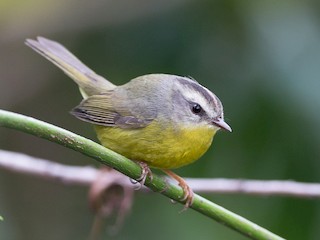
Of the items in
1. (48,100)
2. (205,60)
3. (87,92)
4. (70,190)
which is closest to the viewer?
(87,92)

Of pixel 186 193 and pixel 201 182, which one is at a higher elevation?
pixel 201 182

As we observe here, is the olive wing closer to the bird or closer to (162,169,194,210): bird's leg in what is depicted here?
the bird

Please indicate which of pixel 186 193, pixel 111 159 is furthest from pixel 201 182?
pixel 111 159

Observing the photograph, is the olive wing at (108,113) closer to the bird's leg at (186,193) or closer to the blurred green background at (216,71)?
the bird's leg at (186,193)

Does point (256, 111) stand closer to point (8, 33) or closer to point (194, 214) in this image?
point (194, 214)

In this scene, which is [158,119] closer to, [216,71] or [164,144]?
[164,144]

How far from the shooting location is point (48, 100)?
5828 mm

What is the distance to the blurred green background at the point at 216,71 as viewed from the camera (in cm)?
412

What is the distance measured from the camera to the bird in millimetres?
3227

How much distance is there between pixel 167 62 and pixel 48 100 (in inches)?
61.5

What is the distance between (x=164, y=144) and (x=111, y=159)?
1.01 metres

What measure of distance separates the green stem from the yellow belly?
48 cm

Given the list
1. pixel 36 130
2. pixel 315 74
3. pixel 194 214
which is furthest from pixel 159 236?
pixel 36 130

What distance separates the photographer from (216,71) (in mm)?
4496
